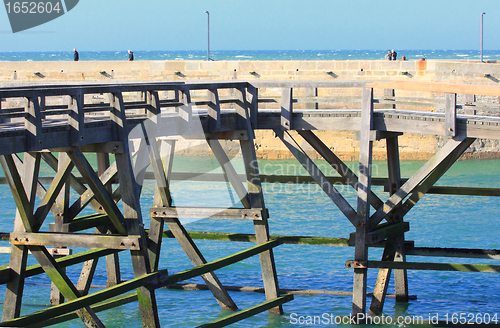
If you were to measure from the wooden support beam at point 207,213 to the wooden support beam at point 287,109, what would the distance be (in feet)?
3.95

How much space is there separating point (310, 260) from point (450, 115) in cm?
532

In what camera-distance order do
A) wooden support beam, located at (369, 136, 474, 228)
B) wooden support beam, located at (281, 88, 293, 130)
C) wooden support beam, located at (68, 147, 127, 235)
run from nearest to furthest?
wooden support beam, located at (68, 147, 127, 235) < wooden support beam, located at (369, 136, 474, 228) < wooden support beam, located at (281, 88, 293, 130)

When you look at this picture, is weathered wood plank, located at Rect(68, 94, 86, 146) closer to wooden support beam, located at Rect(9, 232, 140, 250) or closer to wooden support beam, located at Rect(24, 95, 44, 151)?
wooden support beam, located at Rect(24, 95, 44, 151)

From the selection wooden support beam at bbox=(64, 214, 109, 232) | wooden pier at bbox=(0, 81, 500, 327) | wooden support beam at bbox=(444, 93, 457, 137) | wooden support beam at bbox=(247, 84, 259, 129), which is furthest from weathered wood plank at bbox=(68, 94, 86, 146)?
wooden support beam at bbox=(444, 93, 457, 137)

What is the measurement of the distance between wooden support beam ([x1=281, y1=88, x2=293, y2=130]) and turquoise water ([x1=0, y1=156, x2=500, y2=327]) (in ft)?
8.69

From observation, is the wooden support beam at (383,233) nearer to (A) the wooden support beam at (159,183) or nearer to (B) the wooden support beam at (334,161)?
(B) the wooden support beam at (334,161)

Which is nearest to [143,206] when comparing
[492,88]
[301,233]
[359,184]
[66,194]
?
[301,233]

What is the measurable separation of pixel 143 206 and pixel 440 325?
991 centimetres

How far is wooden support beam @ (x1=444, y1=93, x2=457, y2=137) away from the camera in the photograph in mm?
7660

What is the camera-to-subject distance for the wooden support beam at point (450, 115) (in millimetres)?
7660

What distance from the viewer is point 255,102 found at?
352 inches

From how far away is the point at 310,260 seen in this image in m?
12.3

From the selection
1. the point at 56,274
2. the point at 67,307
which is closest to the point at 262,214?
the point at 56,274

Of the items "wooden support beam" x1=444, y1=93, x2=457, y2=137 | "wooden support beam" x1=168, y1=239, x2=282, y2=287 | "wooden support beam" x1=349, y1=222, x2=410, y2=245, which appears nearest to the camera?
"wooden support beam" x1=168, y1=239, x2=282, y2=287
